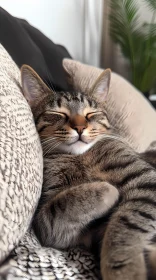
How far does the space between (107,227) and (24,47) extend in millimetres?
810

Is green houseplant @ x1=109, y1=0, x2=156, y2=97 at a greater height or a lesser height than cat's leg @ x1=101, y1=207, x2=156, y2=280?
greater

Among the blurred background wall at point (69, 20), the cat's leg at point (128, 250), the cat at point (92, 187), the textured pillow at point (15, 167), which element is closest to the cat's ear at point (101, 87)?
the cat at point (92, 187)

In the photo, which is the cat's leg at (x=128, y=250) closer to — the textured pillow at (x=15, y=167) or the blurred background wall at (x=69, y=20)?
the textured pillow at (x=15, y=167)

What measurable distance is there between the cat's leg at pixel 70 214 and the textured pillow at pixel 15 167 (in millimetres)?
98

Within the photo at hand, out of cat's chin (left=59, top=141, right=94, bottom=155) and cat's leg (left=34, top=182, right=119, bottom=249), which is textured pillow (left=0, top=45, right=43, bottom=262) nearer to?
cat's leg (left=34, top=182, right=119, bottom=249)

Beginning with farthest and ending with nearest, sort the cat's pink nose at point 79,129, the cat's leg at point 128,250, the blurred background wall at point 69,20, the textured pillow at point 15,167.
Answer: the blurred background wall at point 69,20 → the cat's pink nose at point 79,129 → the cat's leg at point 128,250 → the textured pillow at point 15,167

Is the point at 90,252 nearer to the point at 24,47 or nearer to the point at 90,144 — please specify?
the point at 90,144

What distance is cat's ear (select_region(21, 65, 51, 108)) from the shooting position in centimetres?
111

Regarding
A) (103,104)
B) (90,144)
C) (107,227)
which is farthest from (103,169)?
(103,104)

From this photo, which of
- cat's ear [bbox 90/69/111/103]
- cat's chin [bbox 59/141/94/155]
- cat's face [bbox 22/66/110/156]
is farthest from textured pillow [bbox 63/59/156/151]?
cat's chin [bbox 59/141/94/155]

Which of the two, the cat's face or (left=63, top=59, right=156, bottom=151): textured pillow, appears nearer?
the cat's face

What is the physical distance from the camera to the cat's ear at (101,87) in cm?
131

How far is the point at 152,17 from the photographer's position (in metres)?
2.92

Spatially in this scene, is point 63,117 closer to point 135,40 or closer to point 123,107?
point 123,107
